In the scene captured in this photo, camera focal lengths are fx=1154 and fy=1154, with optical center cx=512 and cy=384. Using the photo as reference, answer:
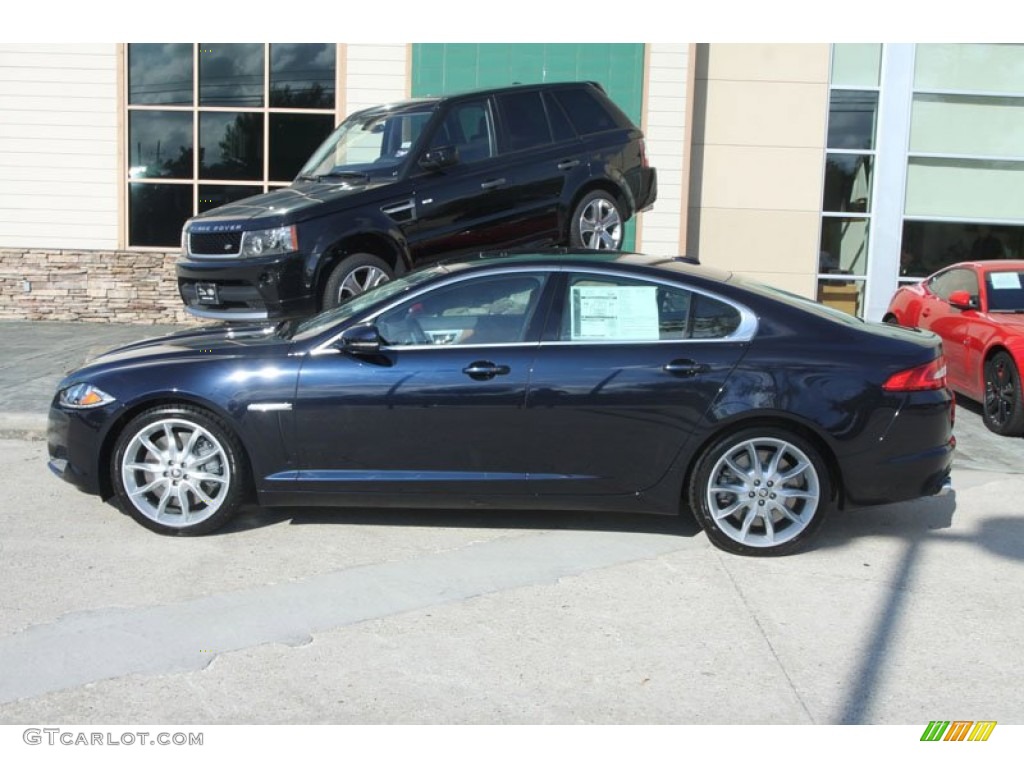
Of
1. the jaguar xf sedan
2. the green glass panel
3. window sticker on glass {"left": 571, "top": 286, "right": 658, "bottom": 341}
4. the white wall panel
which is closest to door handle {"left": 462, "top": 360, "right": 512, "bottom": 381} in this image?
the jaguar xf sedan

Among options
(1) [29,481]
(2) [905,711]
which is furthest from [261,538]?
(2) [905,711]

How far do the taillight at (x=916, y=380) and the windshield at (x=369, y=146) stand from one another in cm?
457

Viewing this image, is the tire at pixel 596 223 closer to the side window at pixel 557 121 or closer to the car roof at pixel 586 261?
the side window at pixel 557 121

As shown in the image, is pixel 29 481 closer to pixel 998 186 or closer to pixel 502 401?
pixel 502 401

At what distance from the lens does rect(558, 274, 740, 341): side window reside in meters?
6.05

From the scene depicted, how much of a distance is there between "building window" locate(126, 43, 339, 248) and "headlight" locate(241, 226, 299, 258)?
19.9 feet

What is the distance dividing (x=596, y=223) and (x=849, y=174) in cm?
662

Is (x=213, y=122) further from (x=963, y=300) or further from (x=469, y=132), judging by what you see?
(x=963, y=300)

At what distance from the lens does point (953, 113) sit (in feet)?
50.0

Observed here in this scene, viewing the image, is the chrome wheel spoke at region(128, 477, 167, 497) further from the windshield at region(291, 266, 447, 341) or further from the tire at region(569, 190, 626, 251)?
the tire at region(569, 190, 626, 251)

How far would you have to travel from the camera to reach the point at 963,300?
991 cm

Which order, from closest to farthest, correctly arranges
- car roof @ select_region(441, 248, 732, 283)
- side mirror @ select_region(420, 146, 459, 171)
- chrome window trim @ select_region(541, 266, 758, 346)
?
chrome window trim @ select_region(541, 266, 758, 346), car roof @ select_region(441, 248, 732, 283), side mirror @ select_region(420, 146, 459, 171)

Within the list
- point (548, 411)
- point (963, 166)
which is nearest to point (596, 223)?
point (548, 411)

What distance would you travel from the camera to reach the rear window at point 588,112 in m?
9.80
